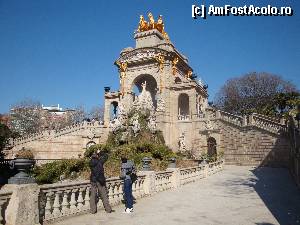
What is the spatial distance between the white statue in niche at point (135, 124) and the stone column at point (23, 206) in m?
26.3

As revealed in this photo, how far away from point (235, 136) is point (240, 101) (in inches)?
855

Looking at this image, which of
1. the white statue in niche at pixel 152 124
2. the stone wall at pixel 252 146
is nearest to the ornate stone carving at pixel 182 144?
the white statue in niche at pixel 152 124

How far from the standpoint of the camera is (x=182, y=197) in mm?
12633

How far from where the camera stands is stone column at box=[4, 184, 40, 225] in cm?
656

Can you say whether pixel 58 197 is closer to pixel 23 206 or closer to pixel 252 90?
pixel 23 206

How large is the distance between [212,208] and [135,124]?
2423cm

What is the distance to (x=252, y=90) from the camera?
52.8 m

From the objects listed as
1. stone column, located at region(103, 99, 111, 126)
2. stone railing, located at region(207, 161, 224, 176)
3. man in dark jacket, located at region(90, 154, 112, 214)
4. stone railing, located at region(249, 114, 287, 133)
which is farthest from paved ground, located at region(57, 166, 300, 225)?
stone column, located at region(103, 99, 111, 126)

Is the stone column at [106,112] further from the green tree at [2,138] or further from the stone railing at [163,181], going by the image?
the stone railing at [163,181]

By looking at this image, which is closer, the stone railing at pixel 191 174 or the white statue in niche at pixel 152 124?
the stone railing at pixel 191 174

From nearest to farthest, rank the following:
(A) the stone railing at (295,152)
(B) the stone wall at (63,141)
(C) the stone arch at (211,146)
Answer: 1. (A) the stone railing at (295,152)
2. (C) the stone arch at (211,146)
3. (B) the stone wall at (63,141)

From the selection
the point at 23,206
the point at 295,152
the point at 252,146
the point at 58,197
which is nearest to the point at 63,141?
the point at 252,146

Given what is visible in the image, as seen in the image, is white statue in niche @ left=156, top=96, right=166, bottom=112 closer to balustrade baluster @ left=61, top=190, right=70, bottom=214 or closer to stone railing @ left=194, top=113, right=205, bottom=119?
stone railing @ left=194, top=113, right=205, bottom=119

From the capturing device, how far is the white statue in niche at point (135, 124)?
110ft
